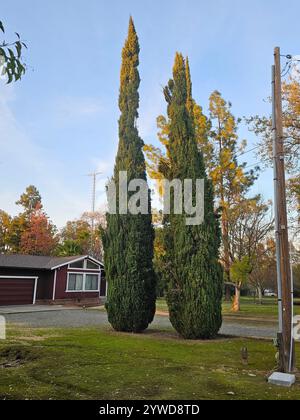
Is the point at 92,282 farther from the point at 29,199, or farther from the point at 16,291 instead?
the point at 29,199

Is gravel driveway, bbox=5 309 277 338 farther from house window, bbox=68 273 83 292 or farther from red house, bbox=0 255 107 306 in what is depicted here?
house window, bbox=68 273 83 292

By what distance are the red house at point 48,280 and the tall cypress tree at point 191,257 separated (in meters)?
13.8

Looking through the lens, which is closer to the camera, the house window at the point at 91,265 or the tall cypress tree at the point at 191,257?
the tall cypress tree at the point at 191,257

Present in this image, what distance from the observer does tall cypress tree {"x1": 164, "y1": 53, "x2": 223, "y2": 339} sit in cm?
884

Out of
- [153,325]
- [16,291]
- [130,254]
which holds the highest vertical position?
[130,254]

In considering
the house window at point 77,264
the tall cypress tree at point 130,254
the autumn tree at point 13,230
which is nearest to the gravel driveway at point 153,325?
the tall cypress tree at point 130,254

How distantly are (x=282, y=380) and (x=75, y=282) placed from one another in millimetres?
20332

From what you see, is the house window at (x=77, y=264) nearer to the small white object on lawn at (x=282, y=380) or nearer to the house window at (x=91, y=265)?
the house window at (x=91, y=265)

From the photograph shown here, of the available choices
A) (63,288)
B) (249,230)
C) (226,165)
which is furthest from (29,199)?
(226,165)

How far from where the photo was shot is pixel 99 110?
12891 millimetres

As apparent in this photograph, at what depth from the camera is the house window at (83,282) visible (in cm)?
2306

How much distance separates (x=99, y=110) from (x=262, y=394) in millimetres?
11479

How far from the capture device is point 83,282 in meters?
23.9
